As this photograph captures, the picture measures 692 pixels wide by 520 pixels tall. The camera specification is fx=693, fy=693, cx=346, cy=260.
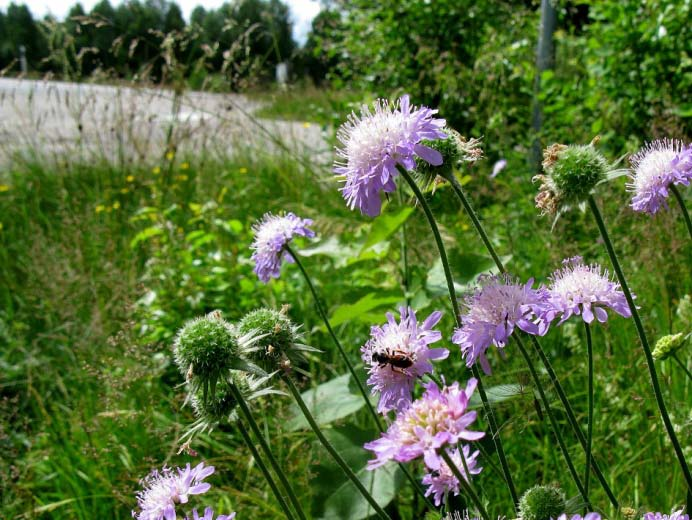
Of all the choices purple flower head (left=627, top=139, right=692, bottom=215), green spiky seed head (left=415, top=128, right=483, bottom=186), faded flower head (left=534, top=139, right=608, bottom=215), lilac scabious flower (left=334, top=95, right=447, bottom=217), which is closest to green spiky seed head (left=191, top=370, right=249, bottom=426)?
lilac scabious flower (left=334, top=95, right=447, bottom=217)

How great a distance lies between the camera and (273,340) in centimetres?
123

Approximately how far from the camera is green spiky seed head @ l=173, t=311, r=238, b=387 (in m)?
1.07

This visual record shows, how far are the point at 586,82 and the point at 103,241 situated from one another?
2623mm

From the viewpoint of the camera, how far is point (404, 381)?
101 centimetres

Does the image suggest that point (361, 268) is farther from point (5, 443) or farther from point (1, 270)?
point (1, 270)

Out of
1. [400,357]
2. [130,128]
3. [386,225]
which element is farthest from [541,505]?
[130,128]

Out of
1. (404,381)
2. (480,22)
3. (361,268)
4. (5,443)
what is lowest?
(5,443)

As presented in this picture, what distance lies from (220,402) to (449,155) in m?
0.57

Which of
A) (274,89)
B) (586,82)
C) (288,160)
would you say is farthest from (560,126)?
(274,89)

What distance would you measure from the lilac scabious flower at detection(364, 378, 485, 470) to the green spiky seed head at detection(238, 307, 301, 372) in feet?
1.50

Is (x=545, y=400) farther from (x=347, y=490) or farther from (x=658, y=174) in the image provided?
(x=347, y=490)

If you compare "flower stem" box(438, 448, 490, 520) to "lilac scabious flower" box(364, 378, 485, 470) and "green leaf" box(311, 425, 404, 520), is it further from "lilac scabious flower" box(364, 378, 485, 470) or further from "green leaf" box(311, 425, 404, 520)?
"green leaf" box(311, 425, 404, 520)

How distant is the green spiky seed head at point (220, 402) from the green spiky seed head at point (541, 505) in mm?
465

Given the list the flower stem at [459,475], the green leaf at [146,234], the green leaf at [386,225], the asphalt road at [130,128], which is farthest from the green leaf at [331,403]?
the asphalt road at [130,128]
